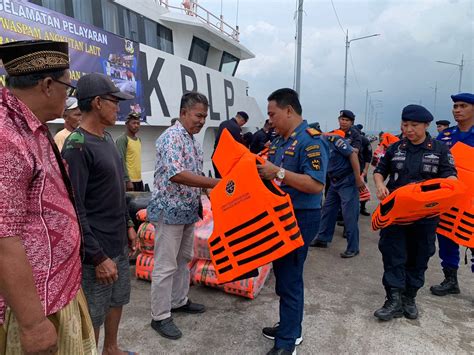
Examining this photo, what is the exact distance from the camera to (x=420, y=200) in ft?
8.53

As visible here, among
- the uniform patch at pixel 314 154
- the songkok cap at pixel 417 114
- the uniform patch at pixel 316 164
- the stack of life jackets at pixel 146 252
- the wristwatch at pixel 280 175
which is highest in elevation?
the songkok cap at pixel 417 114

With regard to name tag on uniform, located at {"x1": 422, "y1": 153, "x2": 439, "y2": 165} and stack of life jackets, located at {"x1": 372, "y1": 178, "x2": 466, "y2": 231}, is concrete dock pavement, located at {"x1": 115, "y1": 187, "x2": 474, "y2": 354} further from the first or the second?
name tag on uniform, located at {"x1": 422, "y1": 153, "x2": 439, "y2": 165}

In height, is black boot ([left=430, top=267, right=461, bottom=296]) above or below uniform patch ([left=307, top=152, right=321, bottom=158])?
below

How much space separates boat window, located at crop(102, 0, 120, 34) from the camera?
27.3ft

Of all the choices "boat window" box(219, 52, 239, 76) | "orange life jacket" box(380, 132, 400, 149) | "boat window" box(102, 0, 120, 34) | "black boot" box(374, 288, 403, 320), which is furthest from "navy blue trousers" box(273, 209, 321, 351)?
"boat window" box(219, 52, 239, 76)

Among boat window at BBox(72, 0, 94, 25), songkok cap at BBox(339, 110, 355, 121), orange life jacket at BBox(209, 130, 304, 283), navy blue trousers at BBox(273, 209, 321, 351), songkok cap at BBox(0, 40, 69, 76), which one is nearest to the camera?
songkok cap at BBox(0, 40, 69, 76)

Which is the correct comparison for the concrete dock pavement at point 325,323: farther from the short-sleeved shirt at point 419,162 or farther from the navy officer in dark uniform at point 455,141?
the short-sleeved shirt at point 419,162

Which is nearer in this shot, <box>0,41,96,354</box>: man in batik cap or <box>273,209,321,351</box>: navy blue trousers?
<box>0,41,96,354</box>: man in batik cap

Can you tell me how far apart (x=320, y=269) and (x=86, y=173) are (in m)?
3.39

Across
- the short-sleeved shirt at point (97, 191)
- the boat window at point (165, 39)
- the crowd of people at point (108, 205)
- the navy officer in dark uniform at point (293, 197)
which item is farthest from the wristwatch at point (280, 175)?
the boat window at point (165, 39)

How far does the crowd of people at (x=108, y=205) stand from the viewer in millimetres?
1138

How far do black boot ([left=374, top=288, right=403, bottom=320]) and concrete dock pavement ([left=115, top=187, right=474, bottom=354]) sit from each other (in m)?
0.06

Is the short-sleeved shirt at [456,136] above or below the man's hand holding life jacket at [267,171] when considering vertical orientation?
above

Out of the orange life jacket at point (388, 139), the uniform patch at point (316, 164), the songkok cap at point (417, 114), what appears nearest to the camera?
the uniform patch at point (316, 164)
